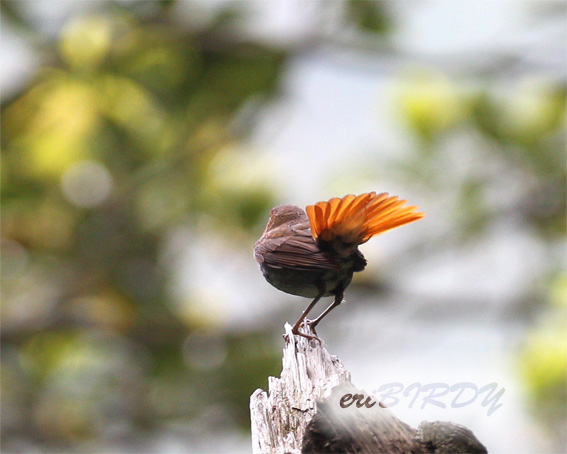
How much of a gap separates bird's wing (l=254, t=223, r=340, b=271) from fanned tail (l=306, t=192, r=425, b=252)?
0.18 ft

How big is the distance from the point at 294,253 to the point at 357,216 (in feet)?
0.94

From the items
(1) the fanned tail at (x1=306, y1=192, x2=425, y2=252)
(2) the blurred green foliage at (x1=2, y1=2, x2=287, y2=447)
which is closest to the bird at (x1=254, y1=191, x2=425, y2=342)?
(1) the fanned tail at (x1=306, y1=192, x2=425, y2=252)

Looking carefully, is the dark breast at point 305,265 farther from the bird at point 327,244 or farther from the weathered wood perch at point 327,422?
the weathered wood perch at point 327,422

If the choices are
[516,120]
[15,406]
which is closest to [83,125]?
[15,406]

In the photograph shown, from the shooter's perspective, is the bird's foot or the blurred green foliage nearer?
the bird's foot

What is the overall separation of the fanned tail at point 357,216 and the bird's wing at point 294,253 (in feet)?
0.18

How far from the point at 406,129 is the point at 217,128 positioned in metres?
1.70

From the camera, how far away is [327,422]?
63.4 inches

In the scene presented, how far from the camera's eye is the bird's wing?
2297 millimetres

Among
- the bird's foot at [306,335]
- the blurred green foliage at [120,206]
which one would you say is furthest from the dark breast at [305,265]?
the blurred green foliage at [120,206]

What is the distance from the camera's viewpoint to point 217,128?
6191 mm

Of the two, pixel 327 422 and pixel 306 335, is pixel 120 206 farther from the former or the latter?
Answer: pixel 327 422

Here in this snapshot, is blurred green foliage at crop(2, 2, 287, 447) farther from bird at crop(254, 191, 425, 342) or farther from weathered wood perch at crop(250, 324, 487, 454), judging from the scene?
weathered wood perch at crop(250, 324, 487, 454)

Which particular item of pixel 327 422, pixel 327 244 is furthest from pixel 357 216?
pixel 327 422
